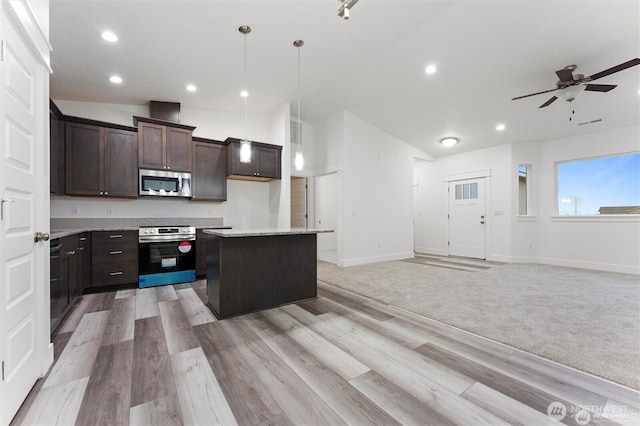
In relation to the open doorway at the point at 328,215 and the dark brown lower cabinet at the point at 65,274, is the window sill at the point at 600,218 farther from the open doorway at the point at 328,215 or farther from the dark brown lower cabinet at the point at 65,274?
the dark brown lower cabinet at the point at 65,274

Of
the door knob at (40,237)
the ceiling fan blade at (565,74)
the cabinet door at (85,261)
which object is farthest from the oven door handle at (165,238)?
the ceiling fan blade at (565,74)

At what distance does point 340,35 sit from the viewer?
11.4 feet

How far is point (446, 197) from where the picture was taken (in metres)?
7.50

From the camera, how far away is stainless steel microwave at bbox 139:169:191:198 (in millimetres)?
4254

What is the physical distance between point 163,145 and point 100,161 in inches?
34.5

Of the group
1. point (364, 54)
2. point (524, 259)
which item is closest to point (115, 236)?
point (364, 54)

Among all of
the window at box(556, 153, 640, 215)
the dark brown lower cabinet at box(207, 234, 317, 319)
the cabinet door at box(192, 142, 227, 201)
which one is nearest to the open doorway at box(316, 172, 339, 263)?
the cabinet door at box(192, 142, 227, 201)

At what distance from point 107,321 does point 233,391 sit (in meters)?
2.00

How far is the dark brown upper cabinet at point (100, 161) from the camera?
3803mm

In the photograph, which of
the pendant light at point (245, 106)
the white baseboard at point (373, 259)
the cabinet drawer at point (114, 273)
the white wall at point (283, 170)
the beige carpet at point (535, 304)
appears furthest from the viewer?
the white baseboard at point (373, 259)

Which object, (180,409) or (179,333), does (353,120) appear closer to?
(179,333)

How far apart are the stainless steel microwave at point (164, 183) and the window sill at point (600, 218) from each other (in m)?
7.71

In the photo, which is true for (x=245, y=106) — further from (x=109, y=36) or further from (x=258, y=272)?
(x=258, y=272)

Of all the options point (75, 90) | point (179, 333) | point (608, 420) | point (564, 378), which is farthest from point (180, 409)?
point (75, 90)
